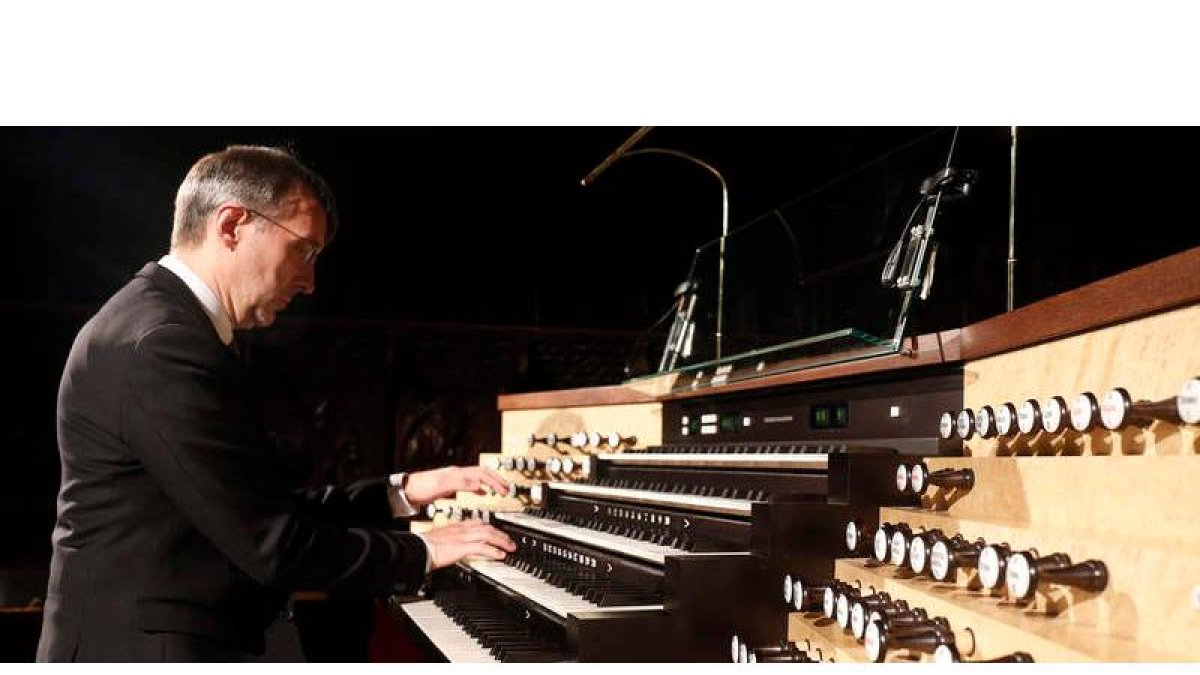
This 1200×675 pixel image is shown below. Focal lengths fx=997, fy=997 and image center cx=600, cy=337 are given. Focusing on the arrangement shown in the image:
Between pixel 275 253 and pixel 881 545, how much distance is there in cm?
130

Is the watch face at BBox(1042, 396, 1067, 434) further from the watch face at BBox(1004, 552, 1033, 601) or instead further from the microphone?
the microphone

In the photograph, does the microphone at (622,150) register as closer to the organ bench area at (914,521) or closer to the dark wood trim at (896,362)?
the organ bench area at (914,521)

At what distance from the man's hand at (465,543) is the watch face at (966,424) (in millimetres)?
912

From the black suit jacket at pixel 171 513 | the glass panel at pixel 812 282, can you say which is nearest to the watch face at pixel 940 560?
the glass panel at pixel 812 282

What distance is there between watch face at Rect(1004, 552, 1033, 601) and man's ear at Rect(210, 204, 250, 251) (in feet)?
4.88

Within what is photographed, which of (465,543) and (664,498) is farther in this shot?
(664,498)

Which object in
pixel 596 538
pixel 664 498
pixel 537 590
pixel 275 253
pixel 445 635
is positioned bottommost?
pixel 445 635

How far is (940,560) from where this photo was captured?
166 cm

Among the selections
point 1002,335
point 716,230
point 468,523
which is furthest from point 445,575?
point 716,230

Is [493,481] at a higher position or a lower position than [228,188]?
lower

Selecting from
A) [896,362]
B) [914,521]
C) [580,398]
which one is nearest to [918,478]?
[914,521]

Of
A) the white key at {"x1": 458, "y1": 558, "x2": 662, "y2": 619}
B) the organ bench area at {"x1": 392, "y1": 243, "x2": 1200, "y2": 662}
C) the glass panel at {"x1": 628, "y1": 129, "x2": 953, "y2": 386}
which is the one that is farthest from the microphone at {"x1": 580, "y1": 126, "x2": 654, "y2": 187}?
the white key at {"x1": 458, "y1": 558, "x2": 662, "y2": 619}

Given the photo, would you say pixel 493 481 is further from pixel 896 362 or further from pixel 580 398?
pixel 580 398

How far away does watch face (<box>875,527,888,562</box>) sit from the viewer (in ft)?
6.09
